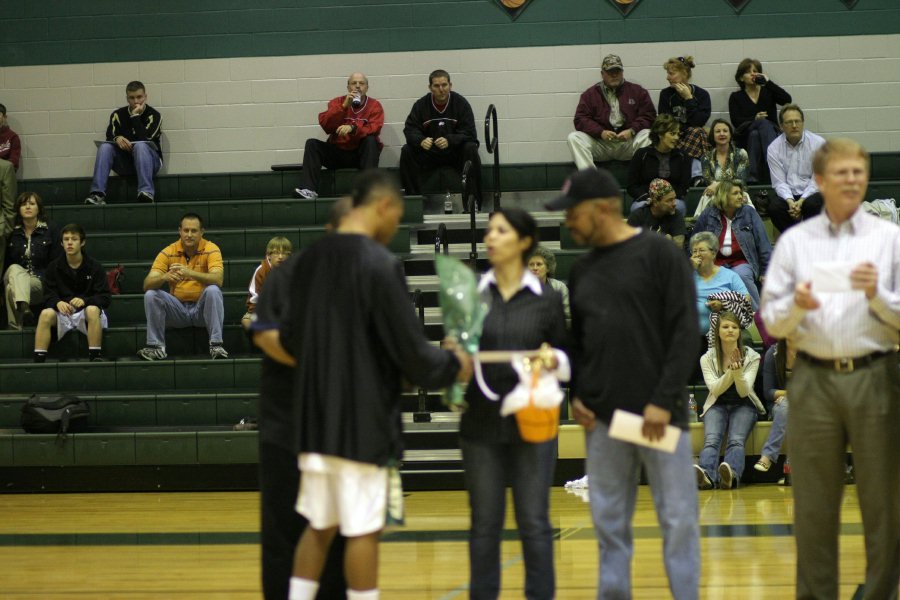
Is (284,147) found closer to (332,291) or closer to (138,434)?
(138,434)

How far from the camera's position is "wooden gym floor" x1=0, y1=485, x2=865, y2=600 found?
17.0 ft

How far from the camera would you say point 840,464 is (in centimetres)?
404

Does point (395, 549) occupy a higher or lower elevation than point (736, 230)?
lower

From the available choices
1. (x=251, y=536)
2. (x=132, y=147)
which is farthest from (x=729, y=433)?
(x=132, y=147)

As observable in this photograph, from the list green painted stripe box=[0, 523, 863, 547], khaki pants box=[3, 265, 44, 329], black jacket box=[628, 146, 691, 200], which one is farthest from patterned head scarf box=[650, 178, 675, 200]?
khaki pants box=[3, 265, 44, 329]

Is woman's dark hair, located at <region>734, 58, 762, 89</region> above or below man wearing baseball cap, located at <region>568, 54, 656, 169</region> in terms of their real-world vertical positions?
above

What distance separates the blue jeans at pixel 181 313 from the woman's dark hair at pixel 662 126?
3.96 metres

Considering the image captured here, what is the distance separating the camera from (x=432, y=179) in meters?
11.6

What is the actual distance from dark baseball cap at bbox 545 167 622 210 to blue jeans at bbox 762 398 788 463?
4.64 m

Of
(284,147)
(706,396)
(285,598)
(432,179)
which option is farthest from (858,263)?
(284,147)

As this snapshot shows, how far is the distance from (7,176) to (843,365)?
906 centimetres

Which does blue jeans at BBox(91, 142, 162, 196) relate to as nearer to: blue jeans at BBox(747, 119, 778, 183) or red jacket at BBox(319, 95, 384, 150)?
red jacket at BBox(319, 95, 384, 150)

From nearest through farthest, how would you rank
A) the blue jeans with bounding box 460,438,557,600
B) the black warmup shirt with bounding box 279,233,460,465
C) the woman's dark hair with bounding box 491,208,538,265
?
the black warmup shirt with bounding box 279,233,460,465 → the blue jeans with bounding box 460,438,557,600 → the woman's dark hair with bounding box 491,208,538,265

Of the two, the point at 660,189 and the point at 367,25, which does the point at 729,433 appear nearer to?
the point at 660,189
